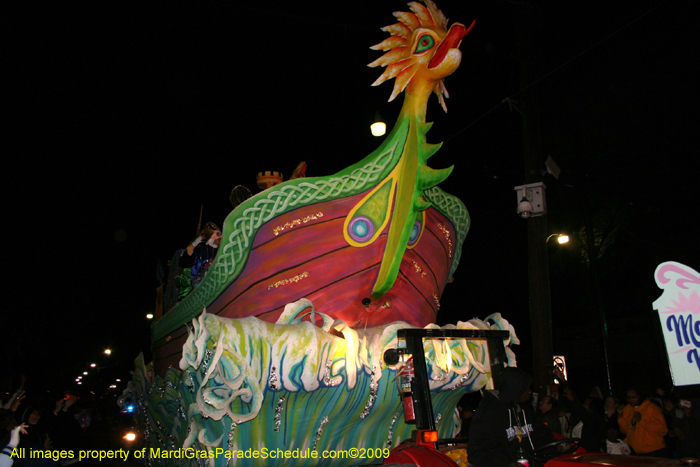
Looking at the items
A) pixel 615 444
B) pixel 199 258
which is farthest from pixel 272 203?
pixel 615 444

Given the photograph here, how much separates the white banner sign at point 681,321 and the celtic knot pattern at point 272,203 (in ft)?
10.0

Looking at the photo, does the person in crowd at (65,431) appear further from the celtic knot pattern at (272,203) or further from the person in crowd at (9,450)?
the person in crowd at (9,450)

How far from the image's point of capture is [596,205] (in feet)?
42.1

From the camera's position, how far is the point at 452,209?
22.3ft

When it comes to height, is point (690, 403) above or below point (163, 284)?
below

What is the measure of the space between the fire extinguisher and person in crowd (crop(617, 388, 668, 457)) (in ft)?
12.3

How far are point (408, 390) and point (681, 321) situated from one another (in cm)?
188

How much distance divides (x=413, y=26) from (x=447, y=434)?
4.58 metres

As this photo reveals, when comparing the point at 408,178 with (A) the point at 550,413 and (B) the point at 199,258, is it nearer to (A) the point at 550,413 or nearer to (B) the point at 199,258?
(B) the point at 199,258

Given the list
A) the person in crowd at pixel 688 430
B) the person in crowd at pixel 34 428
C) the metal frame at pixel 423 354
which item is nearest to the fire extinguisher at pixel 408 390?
the metal frame at pixel 423 354

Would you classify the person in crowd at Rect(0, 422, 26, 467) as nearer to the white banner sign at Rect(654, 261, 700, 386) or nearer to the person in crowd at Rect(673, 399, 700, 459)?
the white banner sign at Rect(654, 261, 700, 386)

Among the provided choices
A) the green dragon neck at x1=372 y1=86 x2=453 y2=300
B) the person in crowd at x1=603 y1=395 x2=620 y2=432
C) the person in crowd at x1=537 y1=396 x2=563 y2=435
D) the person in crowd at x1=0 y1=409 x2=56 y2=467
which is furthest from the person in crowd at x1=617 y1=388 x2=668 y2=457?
the person in crowd at x1=0 y1=409 x2=56 y2=467

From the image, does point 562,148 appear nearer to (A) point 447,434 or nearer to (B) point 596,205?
(B) point 596,205

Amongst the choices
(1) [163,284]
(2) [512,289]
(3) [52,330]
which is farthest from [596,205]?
(3) [52,330]
